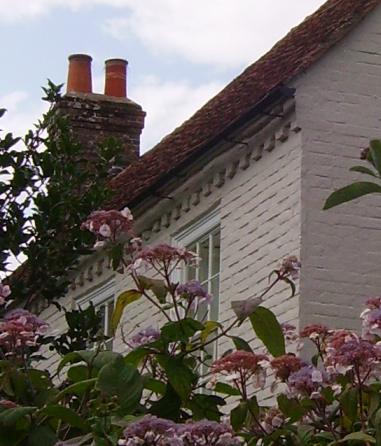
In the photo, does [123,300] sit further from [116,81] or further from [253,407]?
[116,81]

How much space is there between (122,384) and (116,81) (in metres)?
13.3

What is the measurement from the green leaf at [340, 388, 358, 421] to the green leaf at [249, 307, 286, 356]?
0.49m

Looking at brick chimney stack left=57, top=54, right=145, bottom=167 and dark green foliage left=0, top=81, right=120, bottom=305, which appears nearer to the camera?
dark green foliage left=0, top=81, right=120, bottom=305

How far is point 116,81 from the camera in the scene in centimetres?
1848

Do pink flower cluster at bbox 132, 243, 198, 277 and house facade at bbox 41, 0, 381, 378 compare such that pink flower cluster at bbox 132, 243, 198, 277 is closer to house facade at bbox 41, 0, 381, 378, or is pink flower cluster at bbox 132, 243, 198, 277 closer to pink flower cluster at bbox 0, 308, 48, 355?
pink flower cluster at bbox 0, 308, 48, 355

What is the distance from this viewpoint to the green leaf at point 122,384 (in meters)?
5.38

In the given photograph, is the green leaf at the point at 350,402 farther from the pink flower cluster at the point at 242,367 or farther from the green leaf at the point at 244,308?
the green leaf at the point at 244,308

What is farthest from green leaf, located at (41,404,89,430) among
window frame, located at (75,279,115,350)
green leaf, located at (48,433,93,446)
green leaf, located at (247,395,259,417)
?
window frame, located at (75,279,115,350)

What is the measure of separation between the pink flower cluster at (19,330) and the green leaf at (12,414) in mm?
271

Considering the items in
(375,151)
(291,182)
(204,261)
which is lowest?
(375,151)

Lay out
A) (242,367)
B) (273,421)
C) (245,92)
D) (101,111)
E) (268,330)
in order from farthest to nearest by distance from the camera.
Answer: (101,111) < (245,92) < (268,330) < (273,421) < (242,367)

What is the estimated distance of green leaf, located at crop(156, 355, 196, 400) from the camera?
18.8 feet

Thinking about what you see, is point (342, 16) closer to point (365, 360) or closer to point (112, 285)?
point (112, 285)

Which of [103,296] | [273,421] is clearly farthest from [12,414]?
[103,296]
